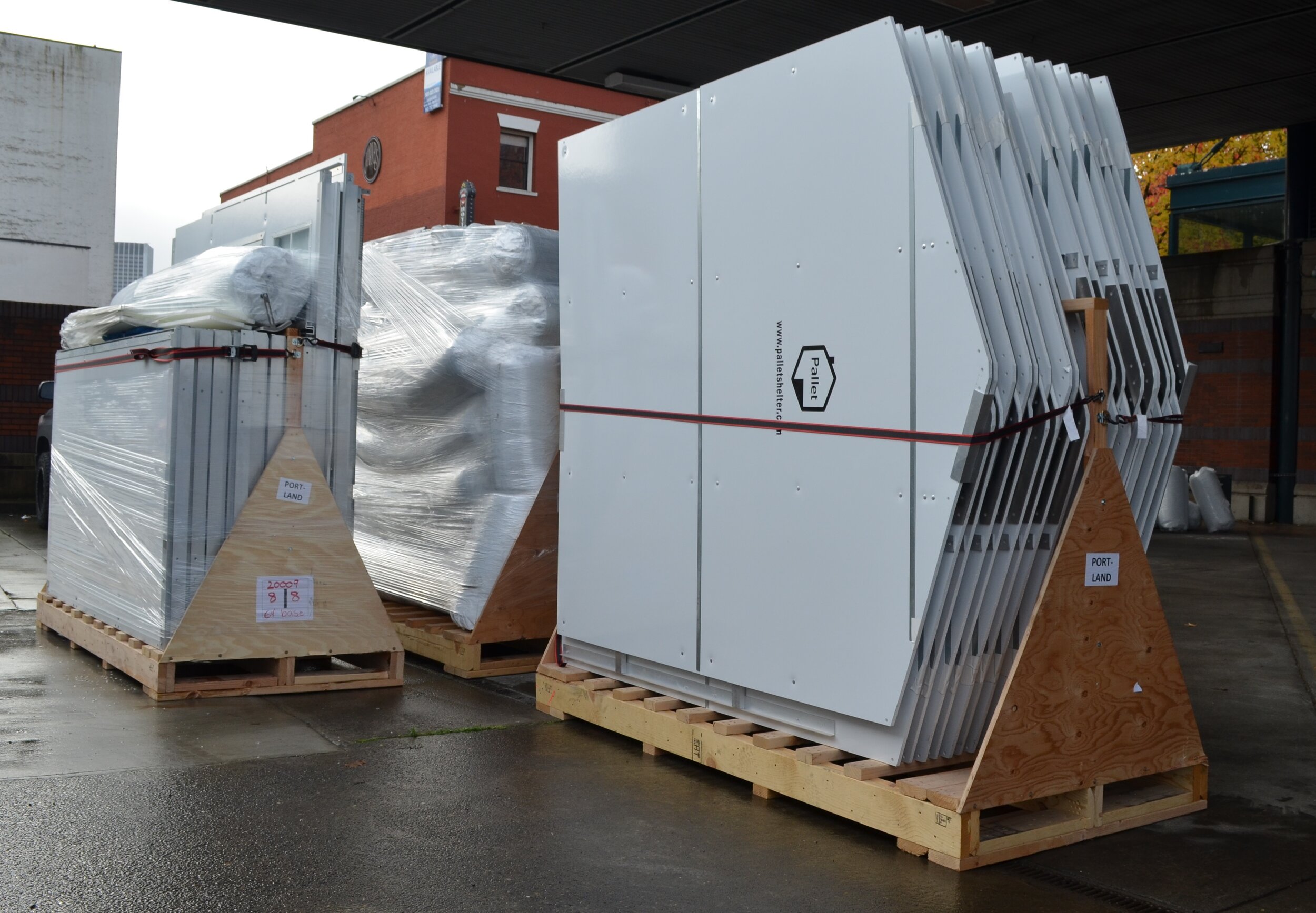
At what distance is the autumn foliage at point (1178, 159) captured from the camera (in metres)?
25.8

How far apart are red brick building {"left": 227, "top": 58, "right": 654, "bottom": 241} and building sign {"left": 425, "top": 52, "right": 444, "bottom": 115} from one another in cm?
13

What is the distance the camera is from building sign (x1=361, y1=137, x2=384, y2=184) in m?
27.8

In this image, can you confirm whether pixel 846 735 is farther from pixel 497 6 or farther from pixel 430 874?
pixel 497 6

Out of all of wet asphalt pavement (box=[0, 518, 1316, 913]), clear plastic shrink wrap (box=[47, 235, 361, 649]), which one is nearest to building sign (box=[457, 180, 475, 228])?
clear plastic shrink wrap (box=[47, 235, 361, 649])

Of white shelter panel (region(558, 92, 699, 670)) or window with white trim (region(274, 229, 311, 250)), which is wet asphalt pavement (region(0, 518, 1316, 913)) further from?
window with white trim (region(274, 229, 311, 250))

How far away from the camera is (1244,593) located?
34.4 ft

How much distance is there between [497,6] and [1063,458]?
251 inches

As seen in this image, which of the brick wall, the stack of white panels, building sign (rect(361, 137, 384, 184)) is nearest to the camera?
the stack of white panels

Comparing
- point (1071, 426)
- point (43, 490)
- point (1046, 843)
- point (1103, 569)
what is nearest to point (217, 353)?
point (1071, 426)

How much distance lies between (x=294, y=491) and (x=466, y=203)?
58.9 feet

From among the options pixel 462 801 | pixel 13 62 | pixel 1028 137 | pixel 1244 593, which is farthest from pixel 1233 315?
pixel 13 62

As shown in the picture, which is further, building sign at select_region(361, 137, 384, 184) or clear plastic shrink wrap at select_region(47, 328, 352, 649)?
building sign at select_region(361, 137, 384, 184)

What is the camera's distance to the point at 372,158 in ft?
92.2

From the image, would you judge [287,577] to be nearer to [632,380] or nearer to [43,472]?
[632,380]
